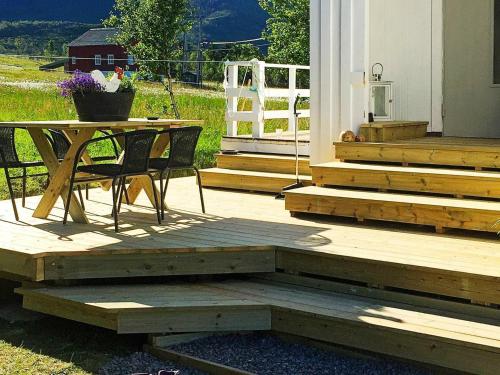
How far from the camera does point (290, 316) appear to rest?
481 cm

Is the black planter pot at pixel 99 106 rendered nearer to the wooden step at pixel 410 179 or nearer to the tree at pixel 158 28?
the wooden step at pixel 410 179

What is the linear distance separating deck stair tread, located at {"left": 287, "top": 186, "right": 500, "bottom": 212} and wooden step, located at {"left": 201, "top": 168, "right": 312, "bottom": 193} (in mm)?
1108

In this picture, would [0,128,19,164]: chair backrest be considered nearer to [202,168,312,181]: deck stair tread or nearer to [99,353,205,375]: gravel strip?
[202,168,312,181]: deck stair tread

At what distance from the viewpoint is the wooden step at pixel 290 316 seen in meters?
4.25

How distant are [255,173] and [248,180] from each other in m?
0.17

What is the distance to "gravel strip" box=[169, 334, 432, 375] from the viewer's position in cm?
447

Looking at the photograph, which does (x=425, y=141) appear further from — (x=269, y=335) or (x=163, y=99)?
(x=163, y=99)

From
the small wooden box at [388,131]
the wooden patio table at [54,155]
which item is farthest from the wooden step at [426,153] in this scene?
the wooden patio table at [54,155]

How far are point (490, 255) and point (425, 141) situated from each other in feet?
7.99

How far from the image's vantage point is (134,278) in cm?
570

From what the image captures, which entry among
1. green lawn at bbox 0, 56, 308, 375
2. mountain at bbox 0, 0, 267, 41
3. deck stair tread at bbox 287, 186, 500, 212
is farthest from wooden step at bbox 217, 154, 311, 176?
mountain at bbox 0, 0, 267, 41

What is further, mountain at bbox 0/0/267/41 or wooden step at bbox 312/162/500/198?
mountain at bbox 0/0/267/41

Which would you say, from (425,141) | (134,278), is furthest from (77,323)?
(425,141)

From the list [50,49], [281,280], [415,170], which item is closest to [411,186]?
[415,170]
